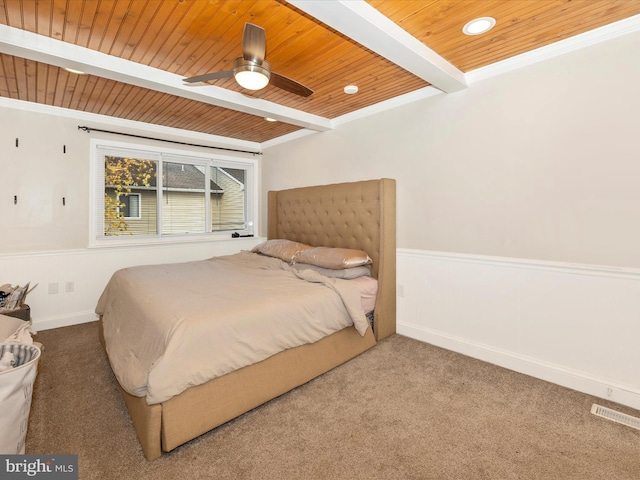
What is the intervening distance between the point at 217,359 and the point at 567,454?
77.1 inches

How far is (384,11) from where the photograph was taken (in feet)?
6.14

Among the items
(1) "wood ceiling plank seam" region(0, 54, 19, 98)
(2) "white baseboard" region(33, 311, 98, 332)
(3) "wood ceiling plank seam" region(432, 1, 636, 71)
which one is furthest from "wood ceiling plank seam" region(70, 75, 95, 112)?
(3) "wood ceiling plank seam" region(432, 1, 636, 71)

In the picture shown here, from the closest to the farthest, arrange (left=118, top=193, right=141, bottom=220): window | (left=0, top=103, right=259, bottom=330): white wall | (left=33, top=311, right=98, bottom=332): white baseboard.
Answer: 1. (left=0, top=103, right=259, bottom=330): white wall
2. (left=33, top=311, right=98, bottom=332): white baseboard
3. (left=118, top=193, right=141, bottom=220): window

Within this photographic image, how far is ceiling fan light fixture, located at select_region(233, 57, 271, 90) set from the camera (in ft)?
6.08

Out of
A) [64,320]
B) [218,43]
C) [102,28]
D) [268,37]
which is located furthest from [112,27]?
[64,320]

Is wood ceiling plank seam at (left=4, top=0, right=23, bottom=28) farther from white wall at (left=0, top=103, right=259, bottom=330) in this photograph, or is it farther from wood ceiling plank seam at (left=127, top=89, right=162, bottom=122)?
white wall at (left=0, top=103, right=259, bottom=330)

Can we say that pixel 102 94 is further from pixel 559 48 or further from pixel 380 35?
pixel 559 48

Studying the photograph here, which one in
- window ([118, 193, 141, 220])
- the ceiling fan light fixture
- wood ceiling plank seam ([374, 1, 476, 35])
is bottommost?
window ([118, 193, 141, 220])

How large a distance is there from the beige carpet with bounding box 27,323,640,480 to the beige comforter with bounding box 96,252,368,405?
355 mm

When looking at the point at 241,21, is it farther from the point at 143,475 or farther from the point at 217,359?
the point at 143,475

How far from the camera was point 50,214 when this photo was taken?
11.7ft

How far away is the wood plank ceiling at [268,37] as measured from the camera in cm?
186

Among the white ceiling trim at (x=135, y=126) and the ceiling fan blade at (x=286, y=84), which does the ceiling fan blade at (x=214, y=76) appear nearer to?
the ceiling fan blade at (x=286, y=84)

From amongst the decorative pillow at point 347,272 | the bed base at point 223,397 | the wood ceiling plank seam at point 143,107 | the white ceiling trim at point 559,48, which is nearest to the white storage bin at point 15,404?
the bed base at point 223,397
